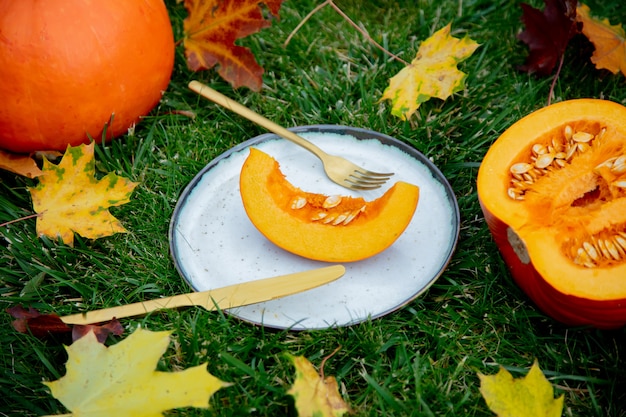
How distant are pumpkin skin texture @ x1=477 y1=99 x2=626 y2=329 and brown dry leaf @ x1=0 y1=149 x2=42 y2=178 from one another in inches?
41.1

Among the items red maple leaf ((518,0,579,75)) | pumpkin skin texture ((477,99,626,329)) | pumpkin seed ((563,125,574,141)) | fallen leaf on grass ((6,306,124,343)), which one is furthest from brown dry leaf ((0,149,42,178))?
red maple leaf ((518,0,579,75))

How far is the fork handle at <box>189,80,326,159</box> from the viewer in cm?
148

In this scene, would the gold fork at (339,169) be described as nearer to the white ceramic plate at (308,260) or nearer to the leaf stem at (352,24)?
the white ceramic plate at (308,260)

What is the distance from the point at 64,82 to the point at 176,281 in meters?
0.54

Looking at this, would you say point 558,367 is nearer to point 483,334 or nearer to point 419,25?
point 483,334

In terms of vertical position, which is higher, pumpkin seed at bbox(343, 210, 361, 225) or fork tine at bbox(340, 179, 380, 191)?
pumpkin seed at bbox(343, 210, 361, 225)

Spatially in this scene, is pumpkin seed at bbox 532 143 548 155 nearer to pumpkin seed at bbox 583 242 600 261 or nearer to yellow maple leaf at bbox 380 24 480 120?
pumpkin seed at bbox 583 242 600 261

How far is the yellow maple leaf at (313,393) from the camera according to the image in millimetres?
1044

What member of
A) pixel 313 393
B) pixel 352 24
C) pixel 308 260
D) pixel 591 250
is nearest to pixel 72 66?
pixel 308 260

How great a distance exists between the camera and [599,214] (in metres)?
1.12

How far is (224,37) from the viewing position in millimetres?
1701

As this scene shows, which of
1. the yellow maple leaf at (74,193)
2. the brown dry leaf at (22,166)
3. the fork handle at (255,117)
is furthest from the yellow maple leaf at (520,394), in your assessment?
the brown dry leaf at (22,166)

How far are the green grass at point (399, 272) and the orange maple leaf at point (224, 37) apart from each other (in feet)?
0.27

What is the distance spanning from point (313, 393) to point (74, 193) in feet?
2.41
